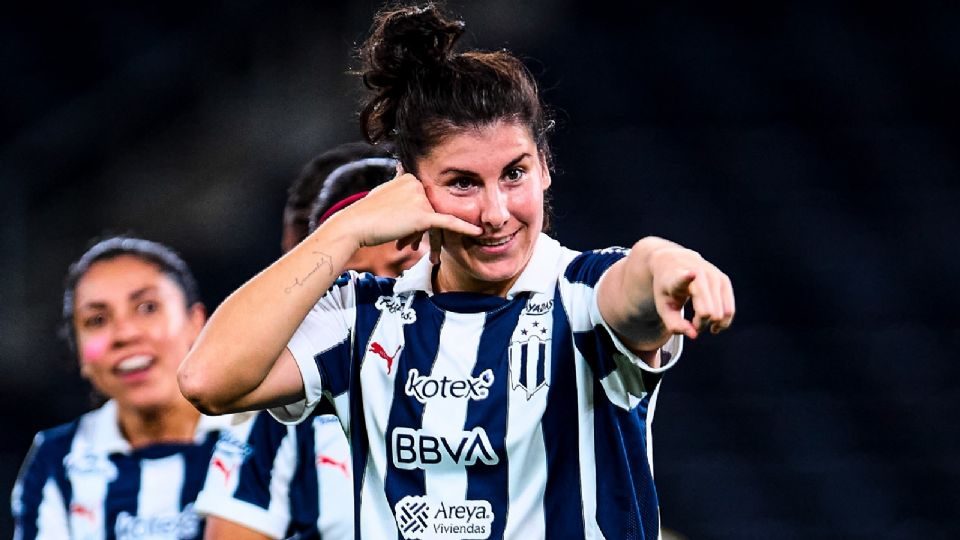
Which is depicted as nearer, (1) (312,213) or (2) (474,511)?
(2) (474,511)

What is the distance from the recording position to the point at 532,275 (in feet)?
7.97

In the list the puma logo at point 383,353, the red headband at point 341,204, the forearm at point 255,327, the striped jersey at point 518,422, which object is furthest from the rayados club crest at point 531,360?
the red headband at point 341,204

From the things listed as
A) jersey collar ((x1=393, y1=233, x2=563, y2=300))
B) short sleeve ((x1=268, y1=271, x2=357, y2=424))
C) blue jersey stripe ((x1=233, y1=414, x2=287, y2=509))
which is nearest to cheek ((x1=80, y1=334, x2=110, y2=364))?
blue jersey stripe ((x1=233, y1=414, x2=287, y2=509))

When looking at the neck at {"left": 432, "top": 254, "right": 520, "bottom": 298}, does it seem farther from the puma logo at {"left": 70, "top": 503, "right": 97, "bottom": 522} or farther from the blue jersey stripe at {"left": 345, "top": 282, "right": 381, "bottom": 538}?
the puma logo at {"left": 70, "top": 503, "right": 97, "bottom": 522}

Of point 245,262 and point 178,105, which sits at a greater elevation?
point 178,105

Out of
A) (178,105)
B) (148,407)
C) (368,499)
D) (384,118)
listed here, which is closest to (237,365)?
(368,499)

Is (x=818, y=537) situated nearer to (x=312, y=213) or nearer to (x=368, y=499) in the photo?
(x=312, y=213)

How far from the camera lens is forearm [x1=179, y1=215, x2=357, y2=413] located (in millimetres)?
2367

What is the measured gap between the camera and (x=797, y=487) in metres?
5.98

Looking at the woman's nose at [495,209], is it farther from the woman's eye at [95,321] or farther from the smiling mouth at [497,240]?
the woman's eye at [95,321]

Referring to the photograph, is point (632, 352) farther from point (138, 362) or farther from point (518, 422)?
point (138, 362)

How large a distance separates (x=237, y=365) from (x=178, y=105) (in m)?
4.14

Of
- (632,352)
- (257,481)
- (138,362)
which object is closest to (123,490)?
(138,362)

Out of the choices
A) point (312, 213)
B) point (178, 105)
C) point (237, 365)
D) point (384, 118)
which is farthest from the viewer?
point (178, 105)
